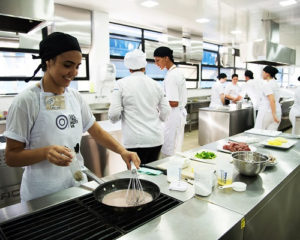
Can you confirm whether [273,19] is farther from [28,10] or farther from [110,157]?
[28,10]

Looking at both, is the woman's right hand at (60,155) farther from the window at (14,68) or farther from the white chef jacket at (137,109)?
the window at (14,68)

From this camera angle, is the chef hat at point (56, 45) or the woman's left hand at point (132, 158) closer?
the chef hat at point (56, 45)

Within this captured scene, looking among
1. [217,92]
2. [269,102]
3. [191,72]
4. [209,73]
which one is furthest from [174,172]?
[209,73]

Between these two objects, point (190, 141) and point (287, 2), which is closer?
point (287, 2)

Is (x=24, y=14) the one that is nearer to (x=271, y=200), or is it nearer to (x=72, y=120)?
(x=72, y=120)

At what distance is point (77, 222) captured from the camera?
34.6 inches

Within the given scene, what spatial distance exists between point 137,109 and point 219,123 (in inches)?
126

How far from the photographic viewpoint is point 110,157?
292 cm

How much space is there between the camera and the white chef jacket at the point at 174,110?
2.96m

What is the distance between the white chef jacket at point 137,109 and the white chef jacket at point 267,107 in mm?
2924

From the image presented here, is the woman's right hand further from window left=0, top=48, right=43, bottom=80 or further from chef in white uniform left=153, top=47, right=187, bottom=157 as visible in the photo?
window left=0, top=48, right=43, bottom=80

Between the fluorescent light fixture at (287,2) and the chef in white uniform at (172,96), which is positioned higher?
the fluorescent light fixture at (287,2)

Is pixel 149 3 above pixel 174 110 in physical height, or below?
above

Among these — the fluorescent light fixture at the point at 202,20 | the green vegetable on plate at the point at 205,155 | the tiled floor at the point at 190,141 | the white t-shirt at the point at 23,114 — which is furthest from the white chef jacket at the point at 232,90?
the white t-shirt at the point at 23,114
